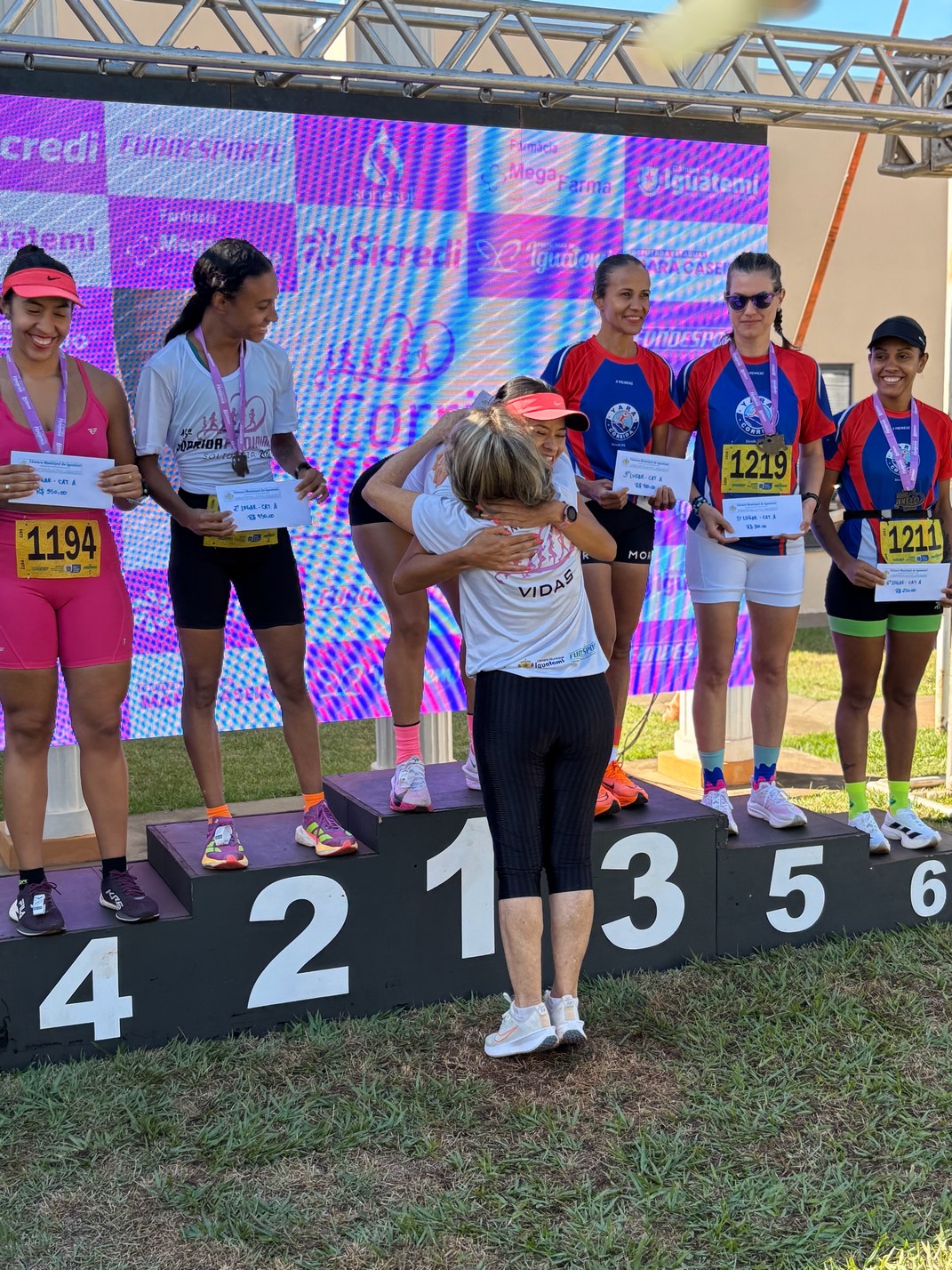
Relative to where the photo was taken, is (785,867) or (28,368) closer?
(28,368)

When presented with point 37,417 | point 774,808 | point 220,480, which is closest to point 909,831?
point 774,808

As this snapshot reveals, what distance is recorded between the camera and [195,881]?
3174 millimetres

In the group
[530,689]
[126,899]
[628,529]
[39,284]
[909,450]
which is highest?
[39,284]

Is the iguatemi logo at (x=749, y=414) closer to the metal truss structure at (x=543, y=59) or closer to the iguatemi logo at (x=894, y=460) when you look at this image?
the iguatemi logo at (x=894, y=460)

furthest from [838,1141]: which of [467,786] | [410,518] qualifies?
[410,518]

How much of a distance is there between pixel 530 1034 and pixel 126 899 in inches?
41.3

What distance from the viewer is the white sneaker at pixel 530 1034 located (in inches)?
114

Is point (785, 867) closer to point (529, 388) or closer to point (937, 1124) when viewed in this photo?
point (937, 1124)

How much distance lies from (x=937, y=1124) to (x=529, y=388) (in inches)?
75.9

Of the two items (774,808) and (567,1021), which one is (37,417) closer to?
(567,1021)

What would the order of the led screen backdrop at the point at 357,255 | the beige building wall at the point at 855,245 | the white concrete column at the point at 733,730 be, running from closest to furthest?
the led screen backdrop at the point at 357,255
the white concrete column at the point at 733,730
the beige building wall at the point at 855,245

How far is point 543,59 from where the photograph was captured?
15.0ft

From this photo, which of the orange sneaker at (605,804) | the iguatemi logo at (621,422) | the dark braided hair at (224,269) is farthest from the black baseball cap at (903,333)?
the dark braided hair at (224,269)

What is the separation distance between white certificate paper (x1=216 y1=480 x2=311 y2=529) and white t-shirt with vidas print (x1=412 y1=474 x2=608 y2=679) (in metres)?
0.47
